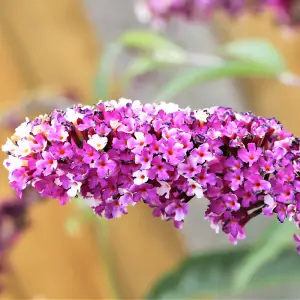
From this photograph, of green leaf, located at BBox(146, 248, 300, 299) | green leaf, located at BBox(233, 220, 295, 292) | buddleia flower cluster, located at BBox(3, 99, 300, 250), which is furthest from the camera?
green leaf, located at BBox(146, 248, 300, 299)

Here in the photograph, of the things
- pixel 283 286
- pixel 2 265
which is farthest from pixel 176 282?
pixel 283 286

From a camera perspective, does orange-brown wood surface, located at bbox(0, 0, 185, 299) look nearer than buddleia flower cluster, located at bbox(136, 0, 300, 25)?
No

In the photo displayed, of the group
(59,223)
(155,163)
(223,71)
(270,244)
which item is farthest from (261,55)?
(59,223)

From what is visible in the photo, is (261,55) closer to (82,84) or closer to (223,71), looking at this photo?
(223,71)

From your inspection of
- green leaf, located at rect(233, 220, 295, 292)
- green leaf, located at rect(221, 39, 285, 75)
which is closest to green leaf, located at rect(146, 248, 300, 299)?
green leaf, located at rect(233, 220, 295, 292)

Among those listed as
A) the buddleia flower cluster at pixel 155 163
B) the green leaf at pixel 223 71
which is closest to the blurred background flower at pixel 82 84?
the green leaf at pixel 223 71

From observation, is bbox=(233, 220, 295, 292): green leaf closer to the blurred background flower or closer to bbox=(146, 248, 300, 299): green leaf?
bbox=(146, 248, 300, 299): green leaf
